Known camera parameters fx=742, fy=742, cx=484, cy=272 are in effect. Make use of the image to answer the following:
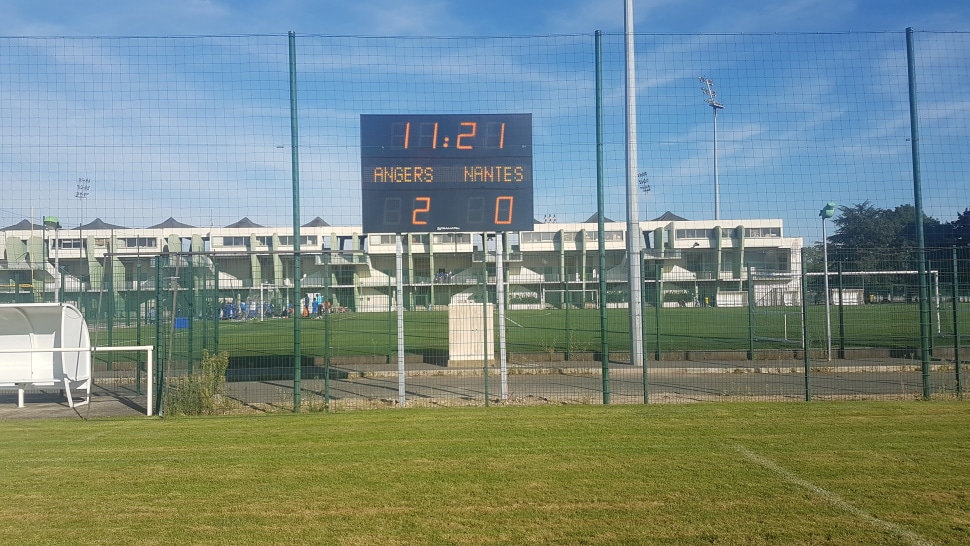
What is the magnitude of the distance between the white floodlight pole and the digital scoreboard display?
2962 mm

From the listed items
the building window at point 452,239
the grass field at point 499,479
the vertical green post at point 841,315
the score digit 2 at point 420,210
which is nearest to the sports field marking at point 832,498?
the grass field at point 499,479

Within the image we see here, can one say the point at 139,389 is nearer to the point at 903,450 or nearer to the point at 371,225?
the point at 371,225

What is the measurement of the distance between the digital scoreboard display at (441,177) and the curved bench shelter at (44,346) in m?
4.97

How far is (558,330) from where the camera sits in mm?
16984

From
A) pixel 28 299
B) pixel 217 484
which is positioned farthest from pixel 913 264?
pixel 28 299

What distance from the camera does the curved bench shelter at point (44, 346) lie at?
11.2 m

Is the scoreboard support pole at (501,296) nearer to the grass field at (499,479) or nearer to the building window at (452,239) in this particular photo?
the grass field at (499,479)

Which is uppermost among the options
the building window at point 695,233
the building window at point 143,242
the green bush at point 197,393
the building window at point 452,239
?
the building window at point 143,242

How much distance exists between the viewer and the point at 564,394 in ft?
39.8

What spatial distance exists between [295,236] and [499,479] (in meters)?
6.11

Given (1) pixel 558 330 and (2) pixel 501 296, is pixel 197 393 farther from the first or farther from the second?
(1) pixel 558 330

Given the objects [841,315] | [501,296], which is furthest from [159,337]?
[841,315]

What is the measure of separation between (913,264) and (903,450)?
6.56 metres

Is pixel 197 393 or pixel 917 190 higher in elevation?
pixel 917 190
